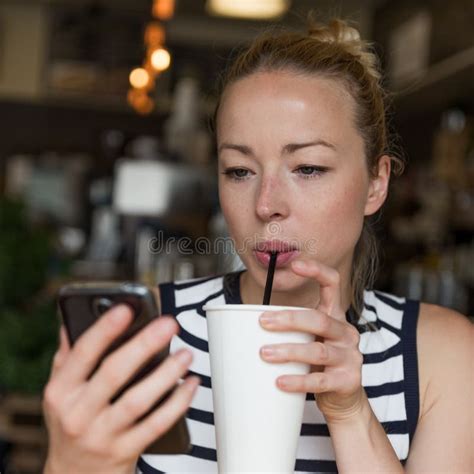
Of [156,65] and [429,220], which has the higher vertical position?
[156,65]

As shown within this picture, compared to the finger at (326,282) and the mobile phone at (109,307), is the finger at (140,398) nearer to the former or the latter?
the mobile phone at (109,307)

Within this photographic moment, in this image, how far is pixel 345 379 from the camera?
88 centimetres

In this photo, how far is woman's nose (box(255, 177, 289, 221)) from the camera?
3.97 feet

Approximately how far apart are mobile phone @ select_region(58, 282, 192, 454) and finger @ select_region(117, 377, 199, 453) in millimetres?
19

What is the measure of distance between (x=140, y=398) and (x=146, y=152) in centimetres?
334

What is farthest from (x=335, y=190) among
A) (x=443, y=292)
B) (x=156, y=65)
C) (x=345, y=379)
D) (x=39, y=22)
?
(x=39, y=22)

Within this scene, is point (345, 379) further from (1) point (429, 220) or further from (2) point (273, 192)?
(1) point (429, 220)

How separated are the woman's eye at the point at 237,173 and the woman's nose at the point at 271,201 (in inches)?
2.4

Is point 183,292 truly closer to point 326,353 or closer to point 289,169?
point 289,169

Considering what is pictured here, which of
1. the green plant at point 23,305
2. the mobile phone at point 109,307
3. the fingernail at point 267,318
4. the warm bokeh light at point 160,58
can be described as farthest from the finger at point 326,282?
the warm bokeh light at point 160,58

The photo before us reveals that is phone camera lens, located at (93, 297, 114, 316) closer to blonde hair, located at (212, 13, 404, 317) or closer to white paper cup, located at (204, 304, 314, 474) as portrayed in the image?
white paper cup, located at (204, 304, 314, 474)

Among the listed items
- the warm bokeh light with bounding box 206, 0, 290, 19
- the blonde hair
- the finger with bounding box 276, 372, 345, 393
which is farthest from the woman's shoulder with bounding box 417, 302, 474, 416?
the warm bokeh light with bounding box 206, 0, 290, 19

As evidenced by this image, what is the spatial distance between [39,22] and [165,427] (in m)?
5.97

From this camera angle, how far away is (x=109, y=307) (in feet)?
2.33
